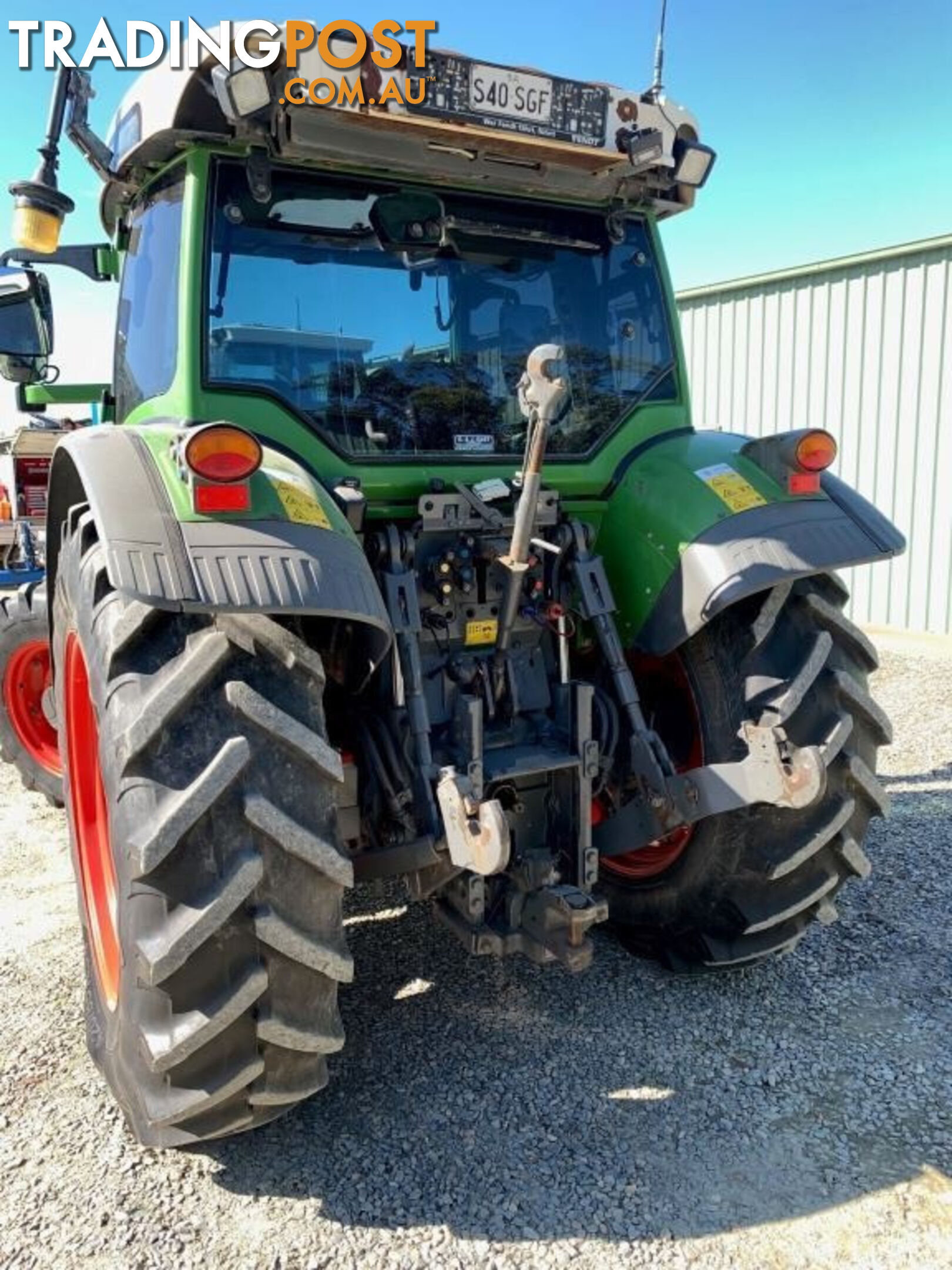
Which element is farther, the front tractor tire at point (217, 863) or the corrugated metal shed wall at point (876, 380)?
the corrugated metal shed wall at point (876, 380)

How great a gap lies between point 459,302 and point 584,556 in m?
0.83

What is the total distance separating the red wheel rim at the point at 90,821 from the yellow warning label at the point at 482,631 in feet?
3.37

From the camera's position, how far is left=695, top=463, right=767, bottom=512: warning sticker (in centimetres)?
267

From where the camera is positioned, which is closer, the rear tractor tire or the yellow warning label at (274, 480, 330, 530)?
the yellow warning label at (274, 480, 330, 530)

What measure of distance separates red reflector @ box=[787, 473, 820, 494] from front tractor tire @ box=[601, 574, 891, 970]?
0.84 ft

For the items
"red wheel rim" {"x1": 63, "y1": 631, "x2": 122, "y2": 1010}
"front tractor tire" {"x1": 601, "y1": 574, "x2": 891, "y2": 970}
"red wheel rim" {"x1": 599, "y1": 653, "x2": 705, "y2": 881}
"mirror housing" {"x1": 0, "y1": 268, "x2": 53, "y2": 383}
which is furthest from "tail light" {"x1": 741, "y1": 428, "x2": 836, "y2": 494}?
"mirror housing" {"x1": 0, "y1": 268, "x2": 53, "y2": 383}

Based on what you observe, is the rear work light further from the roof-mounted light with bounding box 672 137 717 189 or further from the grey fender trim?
the roof-mounted light with bounding box 672 137 717 189

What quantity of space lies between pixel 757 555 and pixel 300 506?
1.21 meters

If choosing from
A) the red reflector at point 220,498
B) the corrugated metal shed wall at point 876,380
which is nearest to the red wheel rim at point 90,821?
the red reflector at point 220,498

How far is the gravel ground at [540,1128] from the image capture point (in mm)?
2047

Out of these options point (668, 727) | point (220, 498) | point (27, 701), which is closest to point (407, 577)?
point (220, 498)

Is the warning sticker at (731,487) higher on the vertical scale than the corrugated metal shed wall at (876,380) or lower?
lower

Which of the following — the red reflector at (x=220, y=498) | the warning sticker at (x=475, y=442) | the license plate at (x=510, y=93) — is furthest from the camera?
the warning sticker at (x=475, y=442)

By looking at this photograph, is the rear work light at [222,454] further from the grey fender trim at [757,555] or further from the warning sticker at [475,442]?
the grey fender trim at [757,555]
